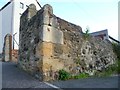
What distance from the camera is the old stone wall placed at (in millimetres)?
7672

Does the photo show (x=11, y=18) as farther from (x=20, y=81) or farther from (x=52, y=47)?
(x=20, y=81)

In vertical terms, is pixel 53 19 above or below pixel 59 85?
above

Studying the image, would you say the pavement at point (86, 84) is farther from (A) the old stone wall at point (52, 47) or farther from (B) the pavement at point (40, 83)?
(A) the old stone wall at point (52, 47)


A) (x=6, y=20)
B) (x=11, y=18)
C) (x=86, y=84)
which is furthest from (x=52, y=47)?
(x=6, y=20)

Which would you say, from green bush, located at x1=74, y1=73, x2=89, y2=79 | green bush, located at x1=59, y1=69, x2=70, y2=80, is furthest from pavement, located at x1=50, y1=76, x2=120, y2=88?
green bush, located at x1=74, y1=73, x2=89, y2=79

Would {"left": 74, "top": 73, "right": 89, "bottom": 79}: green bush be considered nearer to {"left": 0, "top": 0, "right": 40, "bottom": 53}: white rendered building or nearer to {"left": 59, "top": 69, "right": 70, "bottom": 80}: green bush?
{"left": 59, "top": 69, "right": 70, "bottom": 80}: green bush

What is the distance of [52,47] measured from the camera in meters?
7.92

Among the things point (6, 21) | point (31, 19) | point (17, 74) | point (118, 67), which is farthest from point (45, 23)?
point (6, 21)

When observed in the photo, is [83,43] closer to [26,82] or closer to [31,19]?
[31,19]

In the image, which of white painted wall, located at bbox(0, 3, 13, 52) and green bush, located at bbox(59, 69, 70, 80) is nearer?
green bush, located at bbox(59, 69, 70, 80)

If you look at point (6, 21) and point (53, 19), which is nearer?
point (53, 19)

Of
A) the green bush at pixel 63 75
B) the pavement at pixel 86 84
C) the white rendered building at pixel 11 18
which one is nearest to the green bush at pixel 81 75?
the green bush at pixel 63 75

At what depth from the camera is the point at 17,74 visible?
8.27 metres

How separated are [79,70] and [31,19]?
8.90ft
